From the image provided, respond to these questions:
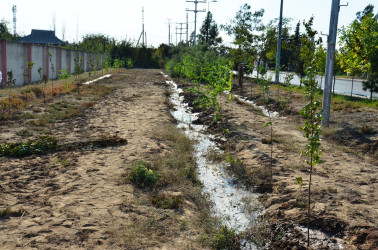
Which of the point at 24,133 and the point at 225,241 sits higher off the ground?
the point at 24,133

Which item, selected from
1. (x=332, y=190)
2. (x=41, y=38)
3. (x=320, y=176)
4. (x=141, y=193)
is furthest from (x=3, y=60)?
(x=41, y=38)

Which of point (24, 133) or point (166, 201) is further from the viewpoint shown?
point (24, 133)

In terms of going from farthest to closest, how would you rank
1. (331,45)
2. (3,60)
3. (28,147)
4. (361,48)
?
1. (3,60)
2. (361,48)
3. (331,45)
4. (28,147)

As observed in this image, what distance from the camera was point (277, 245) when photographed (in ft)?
12.9

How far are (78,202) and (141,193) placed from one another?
0.85 metres

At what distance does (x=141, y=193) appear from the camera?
4867mm

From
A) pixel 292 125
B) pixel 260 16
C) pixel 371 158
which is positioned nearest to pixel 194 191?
pixel 371 158

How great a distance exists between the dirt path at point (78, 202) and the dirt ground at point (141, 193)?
0.01 meters

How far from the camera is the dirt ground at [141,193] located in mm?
3701

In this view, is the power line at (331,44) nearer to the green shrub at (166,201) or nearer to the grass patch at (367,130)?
the grass patch at (367,130)

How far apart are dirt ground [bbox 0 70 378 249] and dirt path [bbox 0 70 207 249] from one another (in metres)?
0.01

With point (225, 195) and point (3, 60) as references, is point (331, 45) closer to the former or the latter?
point (225, 195)

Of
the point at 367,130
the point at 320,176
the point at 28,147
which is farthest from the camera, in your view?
the point at 367,130

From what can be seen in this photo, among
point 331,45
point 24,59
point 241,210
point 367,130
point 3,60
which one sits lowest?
point 241,210
